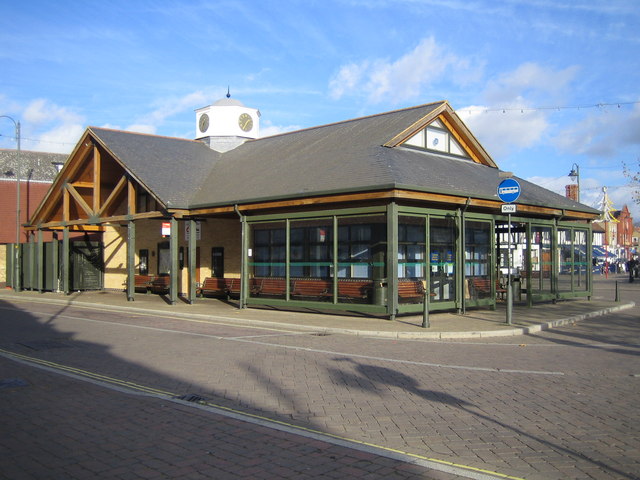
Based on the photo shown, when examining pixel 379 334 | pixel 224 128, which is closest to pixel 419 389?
pixel 379 334

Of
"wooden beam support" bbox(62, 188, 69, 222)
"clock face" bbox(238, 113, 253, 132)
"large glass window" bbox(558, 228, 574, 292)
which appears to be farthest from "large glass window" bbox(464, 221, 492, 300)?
"wooden beam support" bbox(62, 188, 69, 222)

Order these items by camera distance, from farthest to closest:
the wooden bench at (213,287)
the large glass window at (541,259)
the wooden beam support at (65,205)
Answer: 1. the wooden beam support at (65,205)
2. the wooden bench at (213,287)
3. the large glass window at (541,259)

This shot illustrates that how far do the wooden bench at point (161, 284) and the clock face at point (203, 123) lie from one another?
27.5ft

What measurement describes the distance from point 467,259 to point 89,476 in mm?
15419

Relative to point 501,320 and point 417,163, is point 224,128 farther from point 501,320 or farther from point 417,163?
point 501,320

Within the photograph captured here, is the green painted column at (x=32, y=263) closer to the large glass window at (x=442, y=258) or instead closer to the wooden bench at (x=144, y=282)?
the wooden bench at (x=144, y=282)

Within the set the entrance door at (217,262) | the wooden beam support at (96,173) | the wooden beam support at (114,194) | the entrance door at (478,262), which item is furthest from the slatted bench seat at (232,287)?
the entrance door at (478,262)

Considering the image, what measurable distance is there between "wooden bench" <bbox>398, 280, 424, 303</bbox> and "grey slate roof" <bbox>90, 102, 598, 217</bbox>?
9.11ft

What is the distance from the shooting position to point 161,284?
27.6 m

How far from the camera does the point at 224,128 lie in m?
31.3

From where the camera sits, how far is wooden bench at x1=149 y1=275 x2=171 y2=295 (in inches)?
1080

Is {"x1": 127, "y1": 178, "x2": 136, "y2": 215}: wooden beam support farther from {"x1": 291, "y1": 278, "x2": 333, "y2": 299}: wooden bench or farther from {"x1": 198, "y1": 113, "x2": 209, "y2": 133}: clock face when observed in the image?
{"x1": 198, "y1": 113, "x2": 209, "y2": 133}: clock face

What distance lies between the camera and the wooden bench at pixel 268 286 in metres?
19.9

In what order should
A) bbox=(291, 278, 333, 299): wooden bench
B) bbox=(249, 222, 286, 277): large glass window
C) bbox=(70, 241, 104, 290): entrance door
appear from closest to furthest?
bbox=(291, 278, 333, 299): wooden bench, bbox=(249, 222, 286, 277): large glass window, bbox=(70, 241, 104, 290): entrance door
